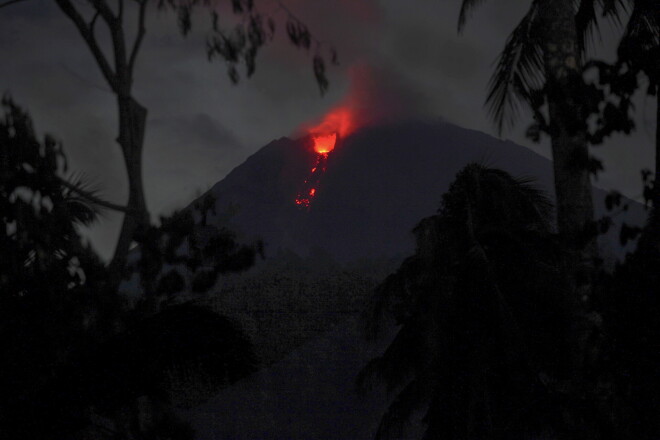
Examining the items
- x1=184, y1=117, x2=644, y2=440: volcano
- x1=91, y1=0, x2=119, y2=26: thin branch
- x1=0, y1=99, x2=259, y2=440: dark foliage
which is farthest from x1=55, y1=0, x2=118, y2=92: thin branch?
x1=0, y1=99, x2=259, y2=440: dark foliage

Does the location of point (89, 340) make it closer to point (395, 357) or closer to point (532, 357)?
point (532, 357)

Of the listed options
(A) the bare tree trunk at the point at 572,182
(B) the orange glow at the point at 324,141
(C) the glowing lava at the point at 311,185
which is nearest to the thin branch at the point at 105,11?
(A) the bare tree trunk at the point at 572,182

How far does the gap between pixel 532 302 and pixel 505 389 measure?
56.9 inches

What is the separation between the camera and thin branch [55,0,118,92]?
30.4 ft

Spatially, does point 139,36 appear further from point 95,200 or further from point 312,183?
point 312,183

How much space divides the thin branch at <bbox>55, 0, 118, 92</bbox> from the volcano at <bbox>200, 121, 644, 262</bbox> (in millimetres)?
49950

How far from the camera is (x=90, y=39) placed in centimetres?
949

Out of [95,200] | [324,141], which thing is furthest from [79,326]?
[324,141]

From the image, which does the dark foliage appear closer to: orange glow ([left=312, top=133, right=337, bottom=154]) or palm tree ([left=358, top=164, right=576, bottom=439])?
palm tree ([left=358, top=164, right=576, bottom=439])

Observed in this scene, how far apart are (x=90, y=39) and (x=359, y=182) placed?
66709mm

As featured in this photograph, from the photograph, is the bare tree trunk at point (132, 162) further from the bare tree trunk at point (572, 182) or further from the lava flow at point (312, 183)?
the lava flow at point (312, 183)

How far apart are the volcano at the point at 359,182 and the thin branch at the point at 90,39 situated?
50.0m

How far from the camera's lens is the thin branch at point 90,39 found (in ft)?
30.4

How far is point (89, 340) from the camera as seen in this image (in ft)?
19.6
